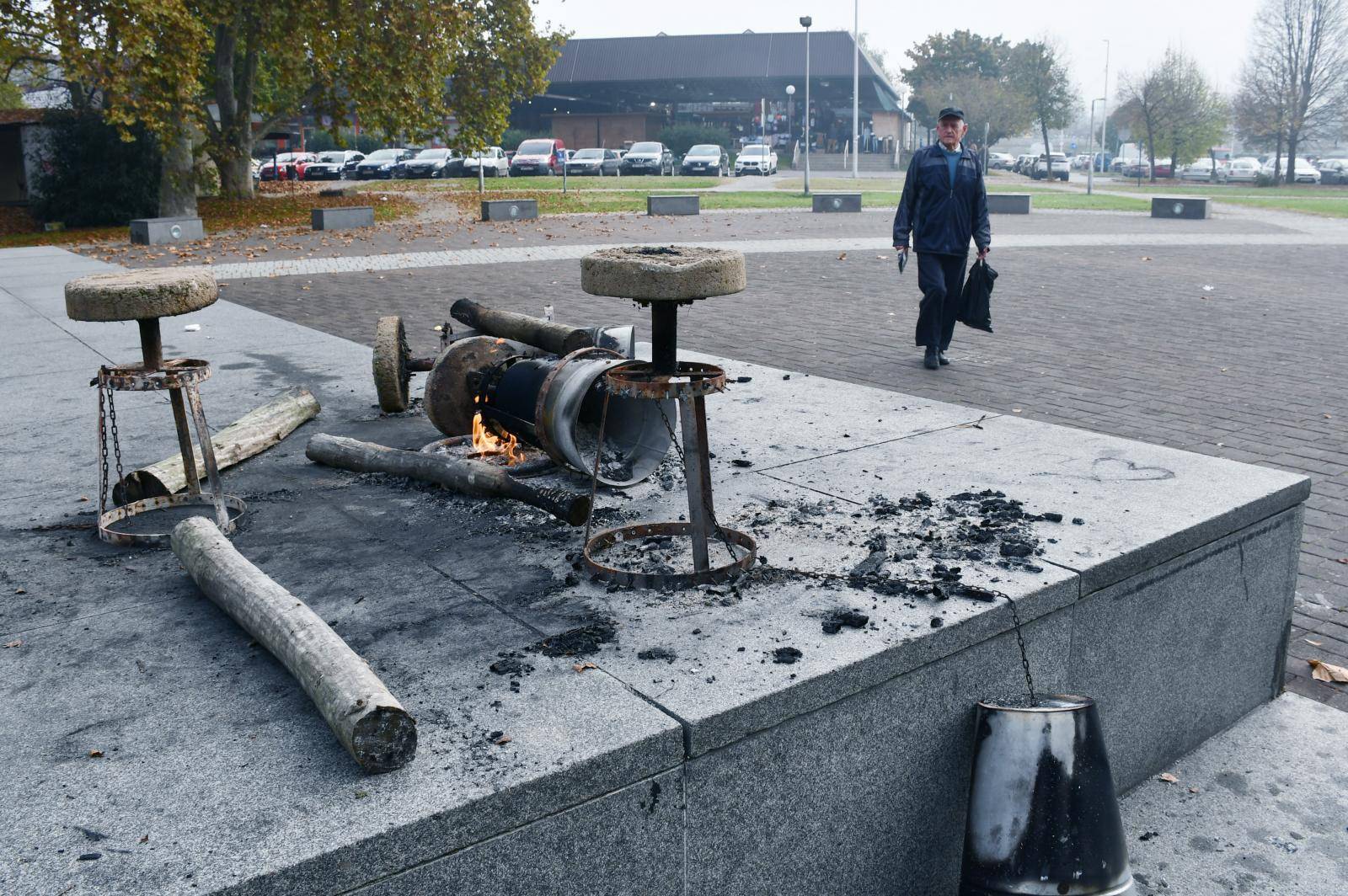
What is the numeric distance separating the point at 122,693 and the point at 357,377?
16.0 feet

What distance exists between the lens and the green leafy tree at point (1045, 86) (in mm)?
74938

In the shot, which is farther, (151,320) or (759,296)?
(759,296)

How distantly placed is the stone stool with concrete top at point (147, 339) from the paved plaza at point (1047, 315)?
3.04 meters

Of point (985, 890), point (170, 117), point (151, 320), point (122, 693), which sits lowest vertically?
point (985, 890)

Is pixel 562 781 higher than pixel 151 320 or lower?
lower

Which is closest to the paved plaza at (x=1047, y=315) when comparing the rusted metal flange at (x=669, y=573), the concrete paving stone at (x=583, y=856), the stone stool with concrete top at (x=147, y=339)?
the rusted metal flange at (x=669, y=573)

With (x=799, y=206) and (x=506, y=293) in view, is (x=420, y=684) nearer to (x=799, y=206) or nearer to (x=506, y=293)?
(x=506, y=293)

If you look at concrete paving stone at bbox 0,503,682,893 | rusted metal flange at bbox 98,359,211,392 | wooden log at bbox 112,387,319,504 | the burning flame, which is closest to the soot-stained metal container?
concrete paving stone at bbox 0,503,682,893

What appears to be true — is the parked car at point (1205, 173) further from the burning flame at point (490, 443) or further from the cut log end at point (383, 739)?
the cut log end at point (383, 739)

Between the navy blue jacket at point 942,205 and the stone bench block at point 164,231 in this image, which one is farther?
the stone bench block at point 164,231

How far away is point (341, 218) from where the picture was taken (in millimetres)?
25250

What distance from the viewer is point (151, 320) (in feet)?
14.7

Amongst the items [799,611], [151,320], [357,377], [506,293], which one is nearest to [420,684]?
[799,611]

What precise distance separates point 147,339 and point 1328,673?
4.78 m
